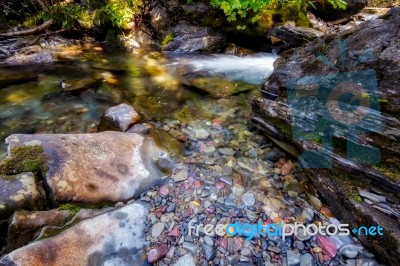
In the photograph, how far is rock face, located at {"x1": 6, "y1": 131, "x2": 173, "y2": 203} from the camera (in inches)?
113

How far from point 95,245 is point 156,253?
0.57 metres

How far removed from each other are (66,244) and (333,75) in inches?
150

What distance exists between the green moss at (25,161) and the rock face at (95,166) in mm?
63

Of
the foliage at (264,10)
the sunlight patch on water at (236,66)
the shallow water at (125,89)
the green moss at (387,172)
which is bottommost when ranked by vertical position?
the shallow water at (125,89)

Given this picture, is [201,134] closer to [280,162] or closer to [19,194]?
[280,162]

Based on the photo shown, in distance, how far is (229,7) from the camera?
814cm

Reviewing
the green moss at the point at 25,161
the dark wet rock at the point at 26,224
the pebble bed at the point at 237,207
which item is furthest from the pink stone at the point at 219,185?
the green moss at the point at 25,161

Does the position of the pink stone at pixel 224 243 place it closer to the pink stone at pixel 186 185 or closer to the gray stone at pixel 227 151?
the pink stone at pixel 186 185

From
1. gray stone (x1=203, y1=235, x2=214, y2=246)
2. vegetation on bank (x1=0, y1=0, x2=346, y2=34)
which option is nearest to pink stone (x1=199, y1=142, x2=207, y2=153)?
gray stone (x1=203, y1=235, x2=214, y2=246)

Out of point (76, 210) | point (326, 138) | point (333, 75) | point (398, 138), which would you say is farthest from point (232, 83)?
point (76, 210)

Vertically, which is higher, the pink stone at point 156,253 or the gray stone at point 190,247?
the gray stone at point 190,247

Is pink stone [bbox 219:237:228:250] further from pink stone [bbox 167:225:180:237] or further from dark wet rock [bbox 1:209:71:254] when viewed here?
dark wet rock [bbox 1:209:71:254]

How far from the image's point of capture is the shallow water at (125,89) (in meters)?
4.84

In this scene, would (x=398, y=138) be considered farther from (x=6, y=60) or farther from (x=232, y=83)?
(x=6, y=60)
